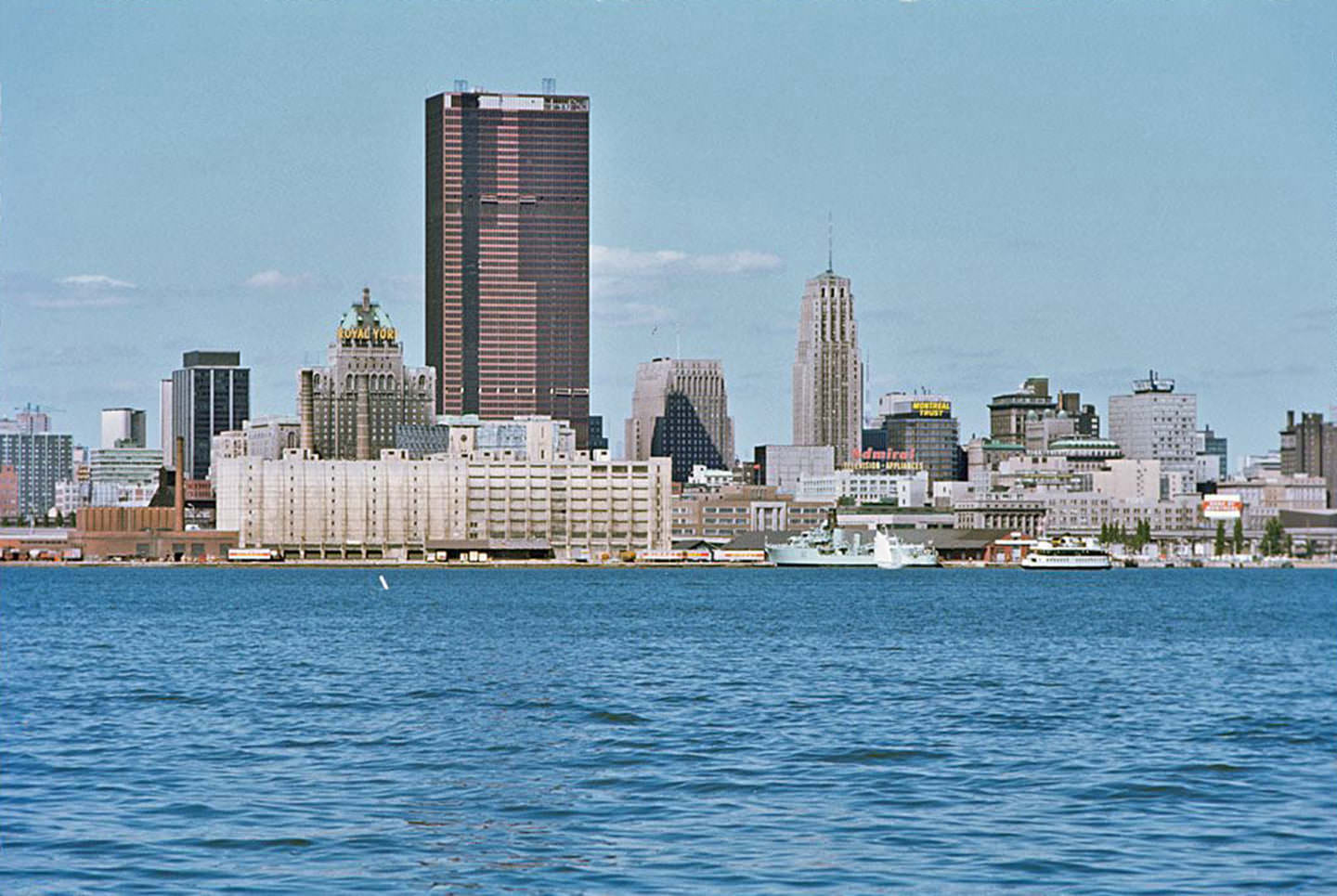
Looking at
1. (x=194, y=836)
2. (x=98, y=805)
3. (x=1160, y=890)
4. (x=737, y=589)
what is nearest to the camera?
(x=1160, y=890)

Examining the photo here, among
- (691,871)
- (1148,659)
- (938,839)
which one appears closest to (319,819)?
(691,871)

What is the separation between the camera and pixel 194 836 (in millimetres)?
33469

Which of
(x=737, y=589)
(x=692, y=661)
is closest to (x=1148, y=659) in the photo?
(x=692, y=661)

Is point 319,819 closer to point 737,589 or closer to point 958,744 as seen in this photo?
point 958,744

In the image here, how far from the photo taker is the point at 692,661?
246 feet

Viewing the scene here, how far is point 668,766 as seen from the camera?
42.2 meters

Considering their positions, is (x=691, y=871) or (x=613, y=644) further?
(x=613, y=644)

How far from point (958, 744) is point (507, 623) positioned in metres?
67.0

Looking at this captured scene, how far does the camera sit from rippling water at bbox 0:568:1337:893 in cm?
3136

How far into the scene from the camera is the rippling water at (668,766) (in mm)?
31359

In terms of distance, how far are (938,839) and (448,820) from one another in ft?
26.7

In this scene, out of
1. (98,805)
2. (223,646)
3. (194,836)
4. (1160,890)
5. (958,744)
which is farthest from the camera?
(223,646)

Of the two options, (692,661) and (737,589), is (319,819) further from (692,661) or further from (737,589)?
(737,589)

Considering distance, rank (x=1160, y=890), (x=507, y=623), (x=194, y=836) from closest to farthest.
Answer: (x=1160, y=890), (x=194, y=836), (x=507, y=623)
